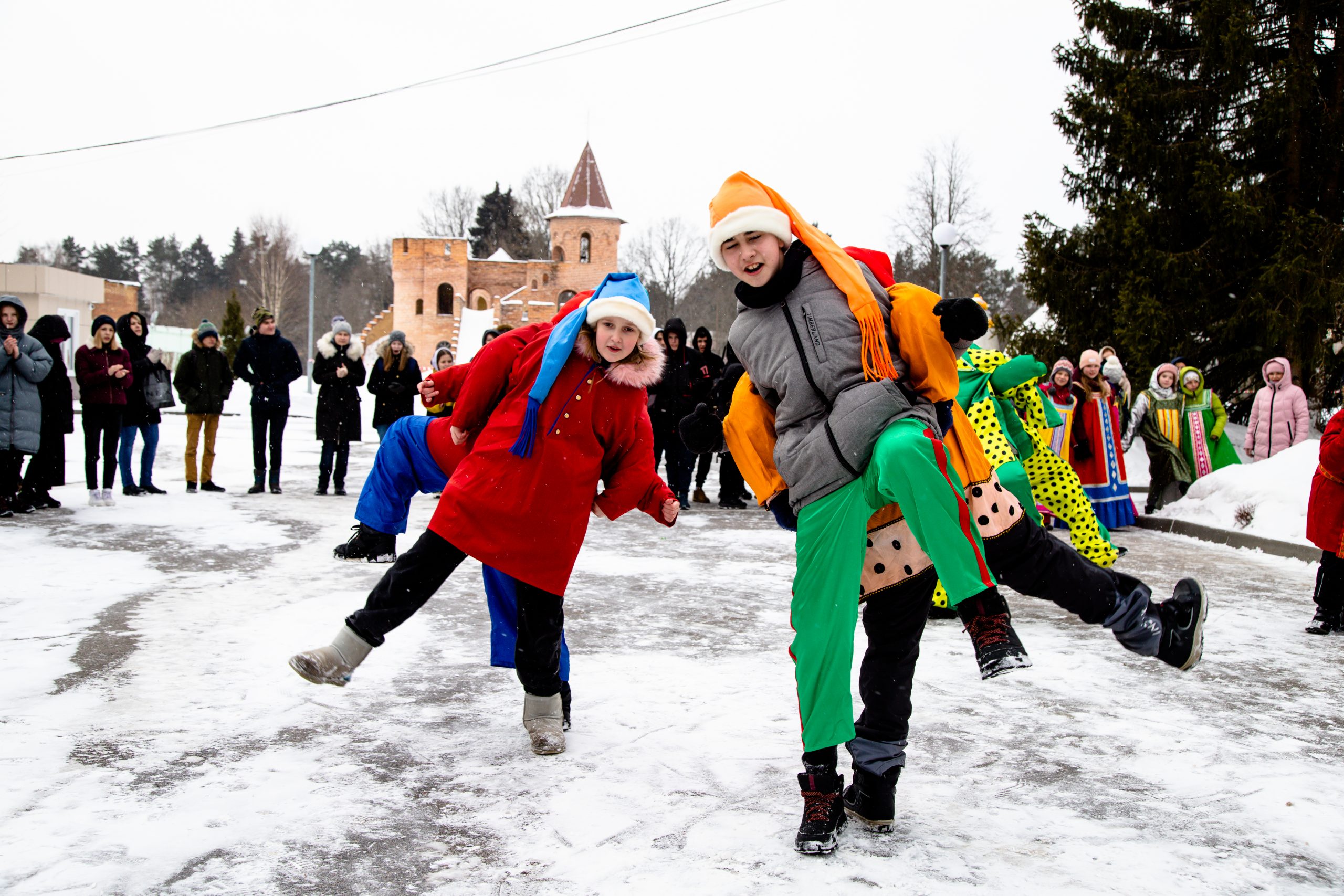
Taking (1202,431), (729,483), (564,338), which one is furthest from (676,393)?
(564,338)

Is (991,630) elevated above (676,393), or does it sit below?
below

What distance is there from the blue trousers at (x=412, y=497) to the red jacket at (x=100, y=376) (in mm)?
6884

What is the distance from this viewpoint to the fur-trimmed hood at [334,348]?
11305 millimetres

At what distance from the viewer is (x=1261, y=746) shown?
12.5 ft

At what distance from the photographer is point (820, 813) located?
2.81 m

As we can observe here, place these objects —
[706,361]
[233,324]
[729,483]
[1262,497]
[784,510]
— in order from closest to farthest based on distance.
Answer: [784,510] → [1262,497] → [706,361] → [729,483] → [233,324]

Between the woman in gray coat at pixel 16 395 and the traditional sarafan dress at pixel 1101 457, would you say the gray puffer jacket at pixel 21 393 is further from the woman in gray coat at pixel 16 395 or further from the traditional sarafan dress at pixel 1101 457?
the traditional sarafan dress at pixel 1101 457

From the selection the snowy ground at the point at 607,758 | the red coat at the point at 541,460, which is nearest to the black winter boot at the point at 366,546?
the red coat at the point at 541,460

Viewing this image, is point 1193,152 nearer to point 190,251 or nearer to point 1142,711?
point 1142,711

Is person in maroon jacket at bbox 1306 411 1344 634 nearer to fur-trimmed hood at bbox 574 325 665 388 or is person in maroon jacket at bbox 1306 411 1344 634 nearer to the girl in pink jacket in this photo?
fur-trimmed hood at bbox 574 325 665 388

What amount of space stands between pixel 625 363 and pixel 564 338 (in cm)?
22

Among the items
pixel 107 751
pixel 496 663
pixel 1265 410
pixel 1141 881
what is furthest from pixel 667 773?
pixel 1265 410

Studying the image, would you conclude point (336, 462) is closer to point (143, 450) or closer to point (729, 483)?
point (143, 450)

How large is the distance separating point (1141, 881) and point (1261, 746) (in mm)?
1516
